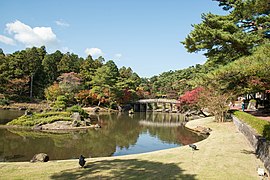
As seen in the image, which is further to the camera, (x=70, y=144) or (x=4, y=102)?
(x=4, y=102)

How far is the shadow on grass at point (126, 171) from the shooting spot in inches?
226

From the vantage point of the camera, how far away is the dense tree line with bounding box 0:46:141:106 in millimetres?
35500

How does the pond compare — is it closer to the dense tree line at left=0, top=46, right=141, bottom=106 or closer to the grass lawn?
the grass lawn

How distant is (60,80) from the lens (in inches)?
1544

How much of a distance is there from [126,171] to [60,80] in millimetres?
35485

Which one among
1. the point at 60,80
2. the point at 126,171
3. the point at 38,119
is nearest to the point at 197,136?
the point at 126,171

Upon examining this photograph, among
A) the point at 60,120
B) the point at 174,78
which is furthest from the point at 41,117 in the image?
the point at 174,78

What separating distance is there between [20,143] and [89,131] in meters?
5.07

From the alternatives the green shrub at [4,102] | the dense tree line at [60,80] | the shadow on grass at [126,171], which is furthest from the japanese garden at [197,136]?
the green shrub at [4,102]

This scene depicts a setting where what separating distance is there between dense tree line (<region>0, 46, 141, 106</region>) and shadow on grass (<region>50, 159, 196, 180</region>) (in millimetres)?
26127

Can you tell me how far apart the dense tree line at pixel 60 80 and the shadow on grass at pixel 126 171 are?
26.1 metres

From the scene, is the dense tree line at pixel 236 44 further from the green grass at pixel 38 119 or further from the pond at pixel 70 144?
the green grass at pixel 38 119

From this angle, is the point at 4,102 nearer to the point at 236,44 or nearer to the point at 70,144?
the point at 70,144

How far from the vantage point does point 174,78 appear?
56.5 metres
